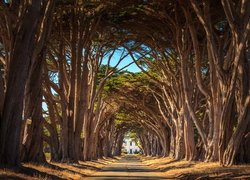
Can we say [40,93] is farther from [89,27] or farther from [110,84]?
[110,84]

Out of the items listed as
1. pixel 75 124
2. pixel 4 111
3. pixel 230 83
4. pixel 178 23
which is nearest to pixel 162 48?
pixel 178 23

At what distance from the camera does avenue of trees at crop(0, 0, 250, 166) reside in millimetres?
12695

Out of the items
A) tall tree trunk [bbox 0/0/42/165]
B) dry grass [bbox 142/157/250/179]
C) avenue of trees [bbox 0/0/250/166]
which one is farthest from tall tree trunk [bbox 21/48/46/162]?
dry grass [bbox 142/157/250/179]

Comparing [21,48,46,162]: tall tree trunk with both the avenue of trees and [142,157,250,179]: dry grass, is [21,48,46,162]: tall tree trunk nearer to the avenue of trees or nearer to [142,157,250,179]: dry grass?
the avenue of trees

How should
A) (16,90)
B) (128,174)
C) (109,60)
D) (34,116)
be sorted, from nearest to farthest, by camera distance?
1. (16,90)
2. (34,116)
3. (128,174)
4. (109,60)

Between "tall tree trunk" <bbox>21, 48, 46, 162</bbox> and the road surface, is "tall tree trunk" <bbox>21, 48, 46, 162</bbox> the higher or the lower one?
the higher one

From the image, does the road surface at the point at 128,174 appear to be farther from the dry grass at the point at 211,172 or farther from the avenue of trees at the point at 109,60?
the avenue of trees at the point at 109,60

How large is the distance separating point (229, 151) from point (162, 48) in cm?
1023

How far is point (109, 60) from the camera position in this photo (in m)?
31.8

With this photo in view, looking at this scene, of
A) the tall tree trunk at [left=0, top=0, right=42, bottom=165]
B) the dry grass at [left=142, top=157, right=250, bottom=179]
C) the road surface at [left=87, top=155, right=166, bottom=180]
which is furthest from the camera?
the road surface at [left=87, top=155, right=166, bottom=180]

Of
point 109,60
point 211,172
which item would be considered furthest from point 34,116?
point 109,60

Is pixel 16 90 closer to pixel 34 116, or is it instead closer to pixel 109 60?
pixel 34 116

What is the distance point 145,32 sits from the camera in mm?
24703

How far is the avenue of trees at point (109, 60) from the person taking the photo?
1270 cm
